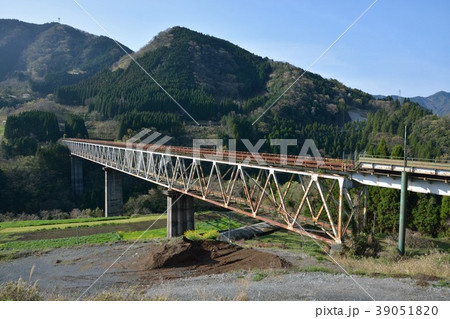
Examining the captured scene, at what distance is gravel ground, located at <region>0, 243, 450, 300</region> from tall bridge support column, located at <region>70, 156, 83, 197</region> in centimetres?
4361

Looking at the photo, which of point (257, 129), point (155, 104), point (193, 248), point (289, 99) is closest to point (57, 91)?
point (155, 104)

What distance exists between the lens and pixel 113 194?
178ft

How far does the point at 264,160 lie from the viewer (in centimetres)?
2173

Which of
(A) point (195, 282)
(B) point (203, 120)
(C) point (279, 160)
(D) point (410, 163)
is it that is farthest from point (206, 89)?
(A) point (195, 282)

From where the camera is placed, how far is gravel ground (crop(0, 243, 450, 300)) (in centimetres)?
1105

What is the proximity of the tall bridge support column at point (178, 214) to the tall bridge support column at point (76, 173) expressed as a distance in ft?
135

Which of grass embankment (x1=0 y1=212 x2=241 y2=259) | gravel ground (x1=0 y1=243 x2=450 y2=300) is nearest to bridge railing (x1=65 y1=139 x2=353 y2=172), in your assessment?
gravel ground (x1=0 y1=243 x2=450 y2=300)

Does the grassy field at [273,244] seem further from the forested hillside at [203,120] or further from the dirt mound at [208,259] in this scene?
the forested hillside at [203,120]

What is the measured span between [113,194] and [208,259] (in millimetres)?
37261

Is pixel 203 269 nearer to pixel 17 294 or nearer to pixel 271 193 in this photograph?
pixel 271 193
